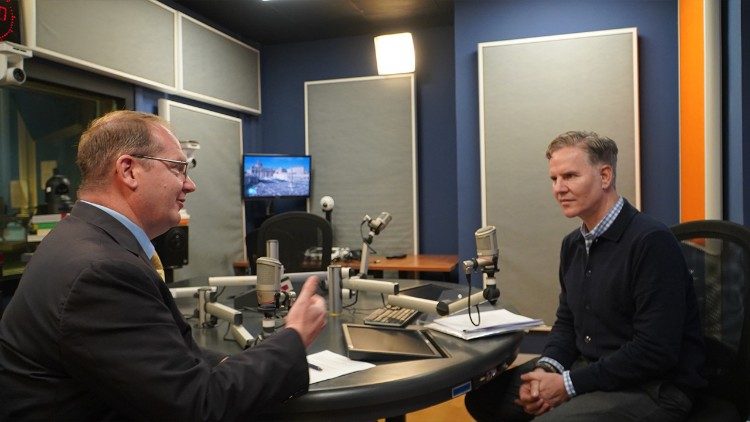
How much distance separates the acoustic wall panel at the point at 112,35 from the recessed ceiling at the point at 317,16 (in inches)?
21.6

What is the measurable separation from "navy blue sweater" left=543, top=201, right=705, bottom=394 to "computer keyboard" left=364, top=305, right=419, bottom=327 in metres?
0.48

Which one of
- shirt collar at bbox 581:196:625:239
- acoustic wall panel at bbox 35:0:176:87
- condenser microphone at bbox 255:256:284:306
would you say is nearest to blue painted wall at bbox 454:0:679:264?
shirt collar at bbox 581:196:625:239

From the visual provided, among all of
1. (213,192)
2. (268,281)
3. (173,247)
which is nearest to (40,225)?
(173,247)

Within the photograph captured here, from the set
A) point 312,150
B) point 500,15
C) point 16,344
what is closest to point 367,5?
point 500,15

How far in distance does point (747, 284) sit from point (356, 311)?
4.01 feet

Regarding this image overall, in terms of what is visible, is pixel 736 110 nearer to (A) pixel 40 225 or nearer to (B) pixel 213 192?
(A) pixel 40 225

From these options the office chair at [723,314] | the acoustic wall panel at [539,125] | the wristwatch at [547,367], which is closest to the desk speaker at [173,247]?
the acoustic wall panel at [539,125]

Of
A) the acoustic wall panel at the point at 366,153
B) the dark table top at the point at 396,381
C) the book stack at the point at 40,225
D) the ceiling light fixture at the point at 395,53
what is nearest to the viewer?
the dark table top at the point at 396,381

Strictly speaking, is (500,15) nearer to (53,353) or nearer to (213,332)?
(213,332)

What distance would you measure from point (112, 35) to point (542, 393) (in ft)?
10.4

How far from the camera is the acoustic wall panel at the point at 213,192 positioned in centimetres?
404

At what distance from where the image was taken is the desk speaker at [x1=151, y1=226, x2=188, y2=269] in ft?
10.5

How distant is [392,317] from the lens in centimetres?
175

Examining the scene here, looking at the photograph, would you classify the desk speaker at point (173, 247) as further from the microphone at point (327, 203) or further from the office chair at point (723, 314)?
the office chair at point (723, 314)
